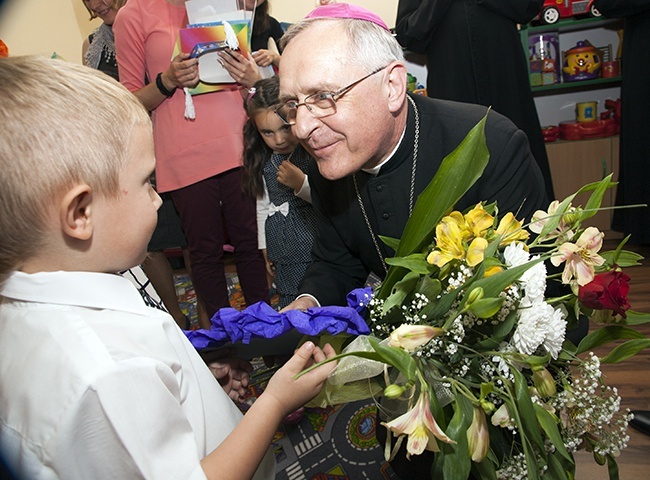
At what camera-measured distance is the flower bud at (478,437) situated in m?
0.78

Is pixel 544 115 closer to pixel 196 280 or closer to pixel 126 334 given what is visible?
pixel 196 280

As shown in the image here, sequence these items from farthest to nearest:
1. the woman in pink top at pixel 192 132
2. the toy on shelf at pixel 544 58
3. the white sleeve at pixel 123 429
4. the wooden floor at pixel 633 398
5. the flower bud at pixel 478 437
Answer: the toy on shelf at pixel 544 58 → the woman in pink top at pixel 192 132 → the wooden floor at pixel 633 398 → the flower bud at pixel 478 437 → the white sleeve at pixel 123 429

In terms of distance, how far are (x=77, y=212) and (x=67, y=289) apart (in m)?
0.11

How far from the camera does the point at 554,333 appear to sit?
0.81m

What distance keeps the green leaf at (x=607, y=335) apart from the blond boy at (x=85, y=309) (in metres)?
0.55

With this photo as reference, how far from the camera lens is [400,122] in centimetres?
139

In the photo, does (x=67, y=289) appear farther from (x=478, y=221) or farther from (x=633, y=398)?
(x=633, y=398)

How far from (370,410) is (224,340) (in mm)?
1351

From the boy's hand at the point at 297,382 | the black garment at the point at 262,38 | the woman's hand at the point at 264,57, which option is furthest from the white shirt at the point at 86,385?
the black garment at the point at 262,38

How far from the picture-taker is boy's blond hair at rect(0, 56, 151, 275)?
2.29 ft

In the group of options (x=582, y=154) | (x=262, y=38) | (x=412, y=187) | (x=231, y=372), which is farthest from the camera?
(x=582, y=154)

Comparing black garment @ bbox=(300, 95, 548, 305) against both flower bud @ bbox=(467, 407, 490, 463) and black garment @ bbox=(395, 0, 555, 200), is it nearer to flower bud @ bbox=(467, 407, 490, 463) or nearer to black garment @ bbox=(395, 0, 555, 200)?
flower bud @ bbox=(467, 407, 490, 463)

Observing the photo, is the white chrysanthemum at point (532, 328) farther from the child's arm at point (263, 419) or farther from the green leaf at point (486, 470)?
the child's arm at point (263, 419)

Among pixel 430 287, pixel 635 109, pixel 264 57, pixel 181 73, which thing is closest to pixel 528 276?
pixel 430 287
